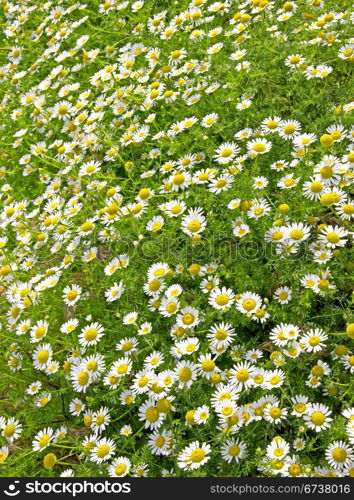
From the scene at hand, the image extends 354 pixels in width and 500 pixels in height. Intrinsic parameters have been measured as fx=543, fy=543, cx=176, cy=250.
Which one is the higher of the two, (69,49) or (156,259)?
(69,49)

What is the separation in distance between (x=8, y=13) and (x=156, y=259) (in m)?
5.57

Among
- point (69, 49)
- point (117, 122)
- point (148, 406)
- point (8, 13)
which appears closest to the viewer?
point (148, 406)

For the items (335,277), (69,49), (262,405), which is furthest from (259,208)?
(69,49)

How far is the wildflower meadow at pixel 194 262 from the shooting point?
3016 mm

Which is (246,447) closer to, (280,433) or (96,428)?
(280,433)

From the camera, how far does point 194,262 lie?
3.78 m

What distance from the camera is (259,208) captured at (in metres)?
3.69

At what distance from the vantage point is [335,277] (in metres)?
3.28

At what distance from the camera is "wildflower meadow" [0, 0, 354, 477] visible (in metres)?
3.02

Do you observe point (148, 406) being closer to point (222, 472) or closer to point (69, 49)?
point (222, 472)

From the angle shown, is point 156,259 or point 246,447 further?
point 156,259

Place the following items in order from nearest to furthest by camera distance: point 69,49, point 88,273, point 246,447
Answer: point 246,447
point 88,273
point 69,49

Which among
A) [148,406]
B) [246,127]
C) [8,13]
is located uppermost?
[8,13]

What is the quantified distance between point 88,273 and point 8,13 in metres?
5.24
